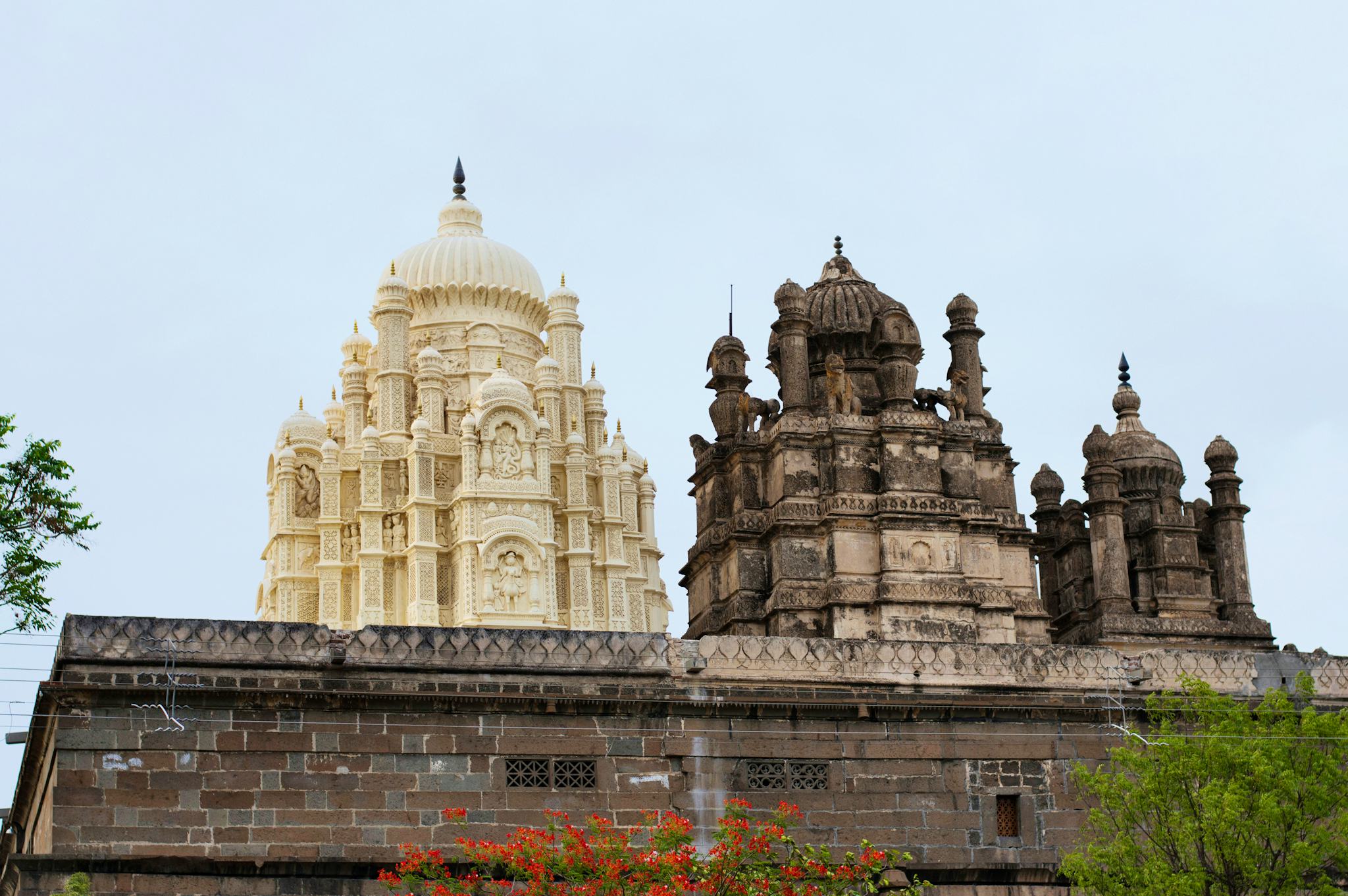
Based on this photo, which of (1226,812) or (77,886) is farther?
(1226,812)

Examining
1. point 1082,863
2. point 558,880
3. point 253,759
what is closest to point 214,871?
point 253,759

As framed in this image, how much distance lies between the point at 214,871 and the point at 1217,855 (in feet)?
33.9

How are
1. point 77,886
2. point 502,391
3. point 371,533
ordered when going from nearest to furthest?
point 77,886 → point 371,533 → point 502,391

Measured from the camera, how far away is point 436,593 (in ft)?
155

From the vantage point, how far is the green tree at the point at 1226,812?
21.3 m

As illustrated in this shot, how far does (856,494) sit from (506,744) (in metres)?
10.7

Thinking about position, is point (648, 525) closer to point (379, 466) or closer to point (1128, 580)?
point (379, 466)

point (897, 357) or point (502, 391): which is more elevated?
point (502, 391)

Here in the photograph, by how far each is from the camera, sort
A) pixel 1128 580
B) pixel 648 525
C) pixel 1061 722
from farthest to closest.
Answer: pixel 648 525, pixel 1128 580, pixel 1061 722

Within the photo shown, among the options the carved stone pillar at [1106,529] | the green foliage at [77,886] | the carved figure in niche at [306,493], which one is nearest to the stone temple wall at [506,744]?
the green foliage at [77,886]

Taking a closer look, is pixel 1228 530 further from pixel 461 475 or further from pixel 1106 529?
pixel 461 475

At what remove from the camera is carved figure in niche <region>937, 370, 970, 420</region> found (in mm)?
33625

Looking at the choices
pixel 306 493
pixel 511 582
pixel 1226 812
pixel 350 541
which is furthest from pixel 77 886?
pixel 306 493

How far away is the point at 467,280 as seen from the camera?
5206 centimetres
